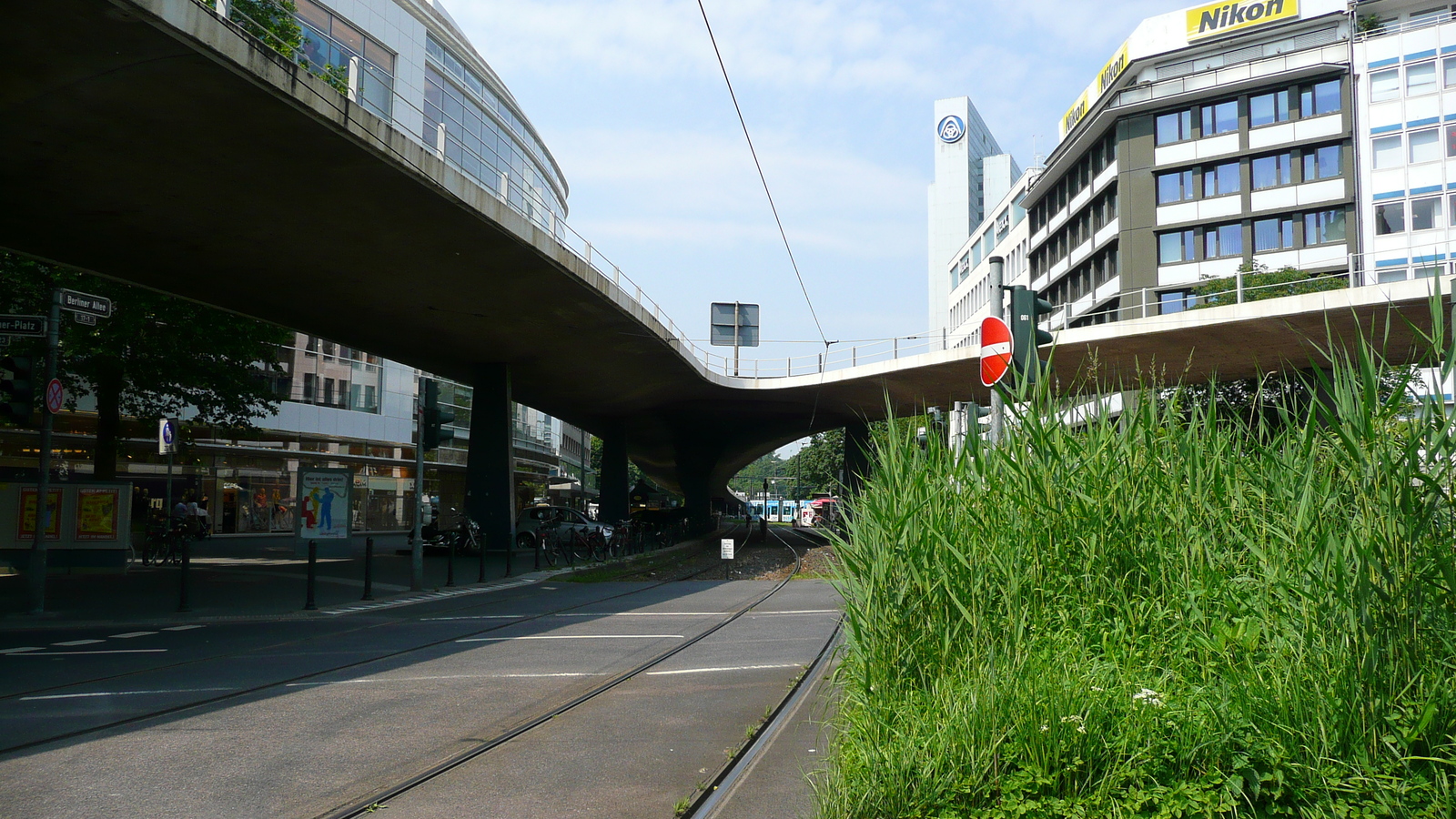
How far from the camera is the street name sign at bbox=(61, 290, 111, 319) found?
1418 cm

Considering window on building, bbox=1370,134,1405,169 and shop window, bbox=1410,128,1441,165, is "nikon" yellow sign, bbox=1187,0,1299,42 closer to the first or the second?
window on building, bbox=1370,134,1405,169

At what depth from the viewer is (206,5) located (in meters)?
11.5

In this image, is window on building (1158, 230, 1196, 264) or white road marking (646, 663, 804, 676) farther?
window on building (1158, 230, 1196, 264)

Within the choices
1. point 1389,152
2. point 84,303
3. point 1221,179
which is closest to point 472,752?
point 84,303

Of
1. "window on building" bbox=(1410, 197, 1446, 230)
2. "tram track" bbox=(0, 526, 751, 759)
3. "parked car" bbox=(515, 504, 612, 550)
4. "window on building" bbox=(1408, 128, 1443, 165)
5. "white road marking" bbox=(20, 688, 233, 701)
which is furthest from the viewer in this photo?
"window on building" bbox=(1408, 128, 1443, 165)

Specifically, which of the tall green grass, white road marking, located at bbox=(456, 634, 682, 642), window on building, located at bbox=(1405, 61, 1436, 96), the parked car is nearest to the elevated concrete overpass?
the tall green grass

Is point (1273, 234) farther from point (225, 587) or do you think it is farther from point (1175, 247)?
point (225, 587)

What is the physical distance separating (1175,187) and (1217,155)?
2341mm

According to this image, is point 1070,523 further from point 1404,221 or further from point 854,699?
point 1404,221

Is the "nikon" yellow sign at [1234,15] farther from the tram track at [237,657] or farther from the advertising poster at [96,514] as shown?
the advertising poster at [96,514]

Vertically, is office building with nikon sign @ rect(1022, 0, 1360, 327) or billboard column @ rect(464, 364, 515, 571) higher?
office building with nikon sign @ rect(1022, 0, 1360, 327)

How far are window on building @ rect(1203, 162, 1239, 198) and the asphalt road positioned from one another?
44.4 metres

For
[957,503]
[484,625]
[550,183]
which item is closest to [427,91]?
[550,183]

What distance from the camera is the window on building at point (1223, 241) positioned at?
48.6 meters
